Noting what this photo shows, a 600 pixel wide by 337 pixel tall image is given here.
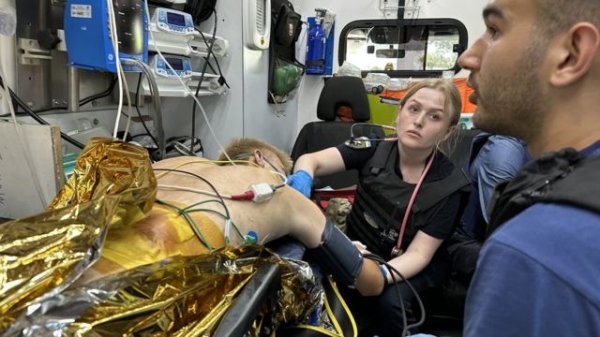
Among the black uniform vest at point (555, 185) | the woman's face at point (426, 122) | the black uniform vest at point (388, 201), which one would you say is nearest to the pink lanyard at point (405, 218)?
the black uniform vest at point (388, 201)

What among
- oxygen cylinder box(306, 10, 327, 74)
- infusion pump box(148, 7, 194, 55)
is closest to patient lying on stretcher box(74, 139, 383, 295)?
infusion pump box(148, 7, 194, 55)

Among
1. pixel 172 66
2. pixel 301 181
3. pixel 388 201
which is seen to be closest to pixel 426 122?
pixel 388 201

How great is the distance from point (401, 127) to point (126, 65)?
41.3 inches

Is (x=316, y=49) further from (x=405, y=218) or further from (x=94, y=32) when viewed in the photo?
(x=94, y=32)

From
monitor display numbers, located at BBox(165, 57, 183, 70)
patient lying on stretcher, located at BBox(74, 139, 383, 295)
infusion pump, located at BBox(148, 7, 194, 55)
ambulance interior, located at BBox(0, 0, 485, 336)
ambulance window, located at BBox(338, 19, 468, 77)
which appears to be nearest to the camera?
patient lying on stretcher, located at BBox(74, 139, 383, 295)

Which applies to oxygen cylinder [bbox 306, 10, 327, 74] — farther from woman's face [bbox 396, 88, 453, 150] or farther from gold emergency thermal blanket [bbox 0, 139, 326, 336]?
gold emergency thermal blanket [bbox 0, 139, 326, 336]

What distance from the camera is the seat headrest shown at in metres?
2.88

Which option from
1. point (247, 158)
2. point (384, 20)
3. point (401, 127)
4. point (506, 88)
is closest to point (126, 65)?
point (247, 158)

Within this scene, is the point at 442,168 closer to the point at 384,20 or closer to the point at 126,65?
the point at 126,65

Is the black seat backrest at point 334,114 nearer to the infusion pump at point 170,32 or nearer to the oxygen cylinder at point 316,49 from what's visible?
the oxygen cylinder at point 316,49

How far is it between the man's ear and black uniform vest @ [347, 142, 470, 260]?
98 centimetres

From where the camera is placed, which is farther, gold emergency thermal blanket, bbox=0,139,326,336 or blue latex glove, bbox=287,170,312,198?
blue latex glove, bbox=287,170,312,198

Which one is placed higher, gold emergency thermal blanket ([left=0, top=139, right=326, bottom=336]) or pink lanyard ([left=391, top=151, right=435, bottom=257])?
gold emergency thermal blanket ([left=0, top=139, right=326, bottom=336])

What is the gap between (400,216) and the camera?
1.57 metres
